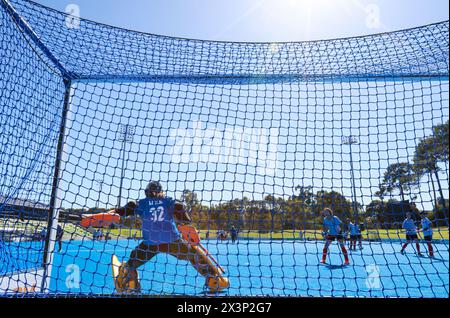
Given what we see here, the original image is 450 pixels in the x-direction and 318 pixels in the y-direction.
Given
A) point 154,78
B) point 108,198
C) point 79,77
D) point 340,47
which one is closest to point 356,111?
point 340,47

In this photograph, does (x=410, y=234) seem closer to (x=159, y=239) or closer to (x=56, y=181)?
(x=159, y=239)

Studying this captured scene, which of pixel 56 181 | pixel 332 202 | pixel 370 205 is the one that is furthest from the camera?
pixel 370 205

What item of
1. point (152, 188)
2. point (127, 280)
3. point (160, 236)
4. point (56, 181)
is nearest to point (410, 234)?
point (160, 236)

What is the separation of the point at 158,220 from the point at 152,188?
446mm

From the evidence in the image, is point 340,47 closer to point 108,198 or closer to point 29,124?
point 108,198

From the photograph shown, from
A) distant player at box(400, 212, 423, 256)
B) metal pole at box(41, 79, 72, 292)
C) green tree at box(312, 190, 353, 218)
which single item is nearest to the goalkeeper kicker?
metal pole at box(41, 79, 72, 292)

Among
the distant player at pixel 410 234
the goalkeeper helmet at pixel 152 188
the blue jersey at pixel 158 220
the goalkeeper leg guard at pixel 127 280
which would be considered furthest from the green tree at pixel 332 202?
the goalkeeper leg guard at pixel 127 280

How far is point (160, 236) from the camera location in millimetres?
4059

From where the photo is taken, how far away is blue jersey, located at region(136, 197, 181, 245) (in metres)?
4.04

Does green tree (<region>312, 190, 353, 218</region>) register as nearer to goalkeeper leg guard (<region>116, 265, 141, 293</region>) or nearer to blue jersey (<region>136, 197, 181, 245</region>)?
blue jersey (<region>136, 197, 181, 245</region>)

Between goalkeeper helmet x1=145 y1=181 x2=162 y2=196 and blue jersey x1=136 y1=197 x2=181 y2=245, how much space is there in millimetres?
101

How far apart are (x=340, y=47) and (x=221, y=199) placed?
2.71m

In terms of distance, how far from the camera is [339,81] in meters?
4.46

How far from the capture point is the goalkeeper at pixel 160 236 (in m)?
3.95
